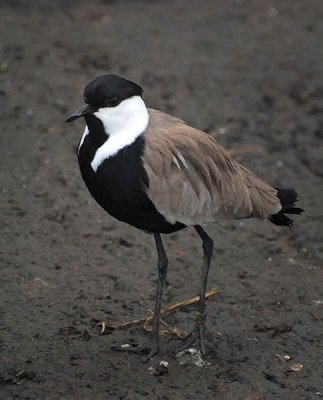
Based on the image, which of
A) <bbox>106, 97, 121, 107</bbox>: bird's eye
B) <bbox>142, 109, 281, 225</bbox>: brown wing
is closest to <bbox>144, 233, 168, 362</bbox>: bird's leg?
<bbox>142, 109, 281, 225</bbox>: brown wing

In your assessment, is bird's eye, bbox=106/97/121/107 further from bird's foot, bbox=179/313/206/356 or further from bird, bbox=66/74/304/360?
bird's foot, bbox=179/313/206/356

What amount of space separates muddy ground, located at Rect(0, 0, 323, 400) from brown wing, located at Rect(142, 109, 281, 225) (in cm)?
85

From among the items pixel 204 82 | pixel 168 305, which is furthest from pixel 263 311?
pixel 204 82

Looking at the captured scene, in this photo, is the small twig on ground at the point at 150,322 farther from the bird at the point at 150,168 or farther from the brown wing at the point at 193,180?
the brown wing at the point at 193,180

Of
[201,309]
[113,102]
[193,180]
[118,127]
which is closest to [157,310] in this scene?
[201,309]

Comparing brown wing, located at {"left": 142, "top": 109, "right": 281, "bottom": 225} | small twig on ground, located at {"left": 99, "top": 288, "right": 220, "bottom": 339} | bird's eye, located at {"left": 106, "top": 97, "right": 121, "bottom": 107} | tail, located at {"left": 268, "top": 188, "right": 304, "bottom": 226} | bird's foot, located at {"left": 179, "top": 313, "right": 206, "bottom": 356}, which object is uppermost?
bird's eye, located at {"left": 106, "top": 97, "right": 121, "bottom": 107}

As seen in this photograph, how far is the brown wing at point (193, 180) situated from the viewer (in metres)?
4.45

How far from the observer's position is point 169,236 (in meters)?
6.21

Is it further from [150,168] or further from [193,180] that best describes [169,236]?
[150,168]

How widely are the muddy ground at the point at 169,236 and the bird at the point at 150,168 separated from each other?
43cm

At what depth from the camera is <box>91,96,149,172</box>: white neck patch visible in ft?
14.3

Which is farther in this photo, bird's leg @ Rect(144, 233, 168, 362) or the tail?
the tail

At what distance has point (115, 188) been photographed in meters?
4.33

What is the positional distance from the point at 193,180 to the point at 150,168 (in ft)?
1.16
